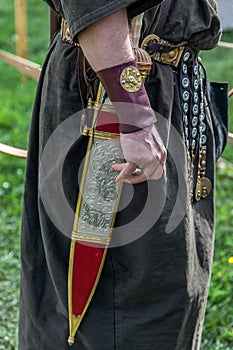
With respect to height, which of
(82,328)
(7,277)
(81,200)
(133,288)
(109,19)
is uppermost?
(109,19)

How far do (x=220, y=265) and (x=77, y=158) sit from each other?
149cm

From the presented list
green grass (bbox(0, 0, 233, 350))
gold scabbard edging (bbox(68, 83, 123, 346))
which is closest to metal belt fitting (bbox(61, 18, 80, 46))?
gold scabbard edging (bbox(68, 83, 123, 346))

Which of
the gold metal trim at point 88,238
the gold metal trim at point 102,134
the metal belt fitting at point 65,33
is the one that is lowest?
the gold metal trim at point 88,238

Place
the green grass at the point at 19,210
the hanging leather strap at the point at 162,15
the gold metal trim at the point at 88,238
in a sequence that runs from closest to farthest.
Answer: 1. the hanging leather strap at the point at 162,15
2. the gold metal trim at the point at 88,238
3. the green grass at the point at 19,210

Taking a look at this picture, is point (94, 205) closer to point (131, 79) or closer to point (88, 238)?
point (88, 238)

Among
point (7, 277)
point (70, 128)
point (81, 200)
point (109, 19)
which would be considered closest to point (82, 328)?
point (81, 200)

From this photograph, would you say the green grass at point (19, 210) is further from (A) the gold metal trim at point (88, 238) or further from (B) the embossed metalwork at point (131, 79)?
(B) the embossed metalwork at point (131, 79)

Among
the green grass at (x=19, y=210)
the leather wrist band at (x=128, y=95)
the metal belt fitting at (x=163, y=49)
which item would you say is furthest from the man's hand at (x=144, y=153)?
the green grass at (x=19, y=210)

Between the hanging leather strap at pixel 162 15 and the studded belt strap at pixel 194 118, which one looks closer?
the hanging leather strap at pixel 162 15

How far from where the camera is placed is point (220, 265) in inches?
120

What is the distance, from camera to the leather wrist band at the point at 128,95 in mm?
1452

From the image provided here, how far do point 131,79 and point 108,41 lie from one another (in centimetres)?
9

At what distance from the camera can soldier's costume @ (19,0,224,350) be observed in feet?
5.50

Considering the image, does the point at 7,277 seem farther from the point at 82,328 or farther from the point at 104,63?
the point at 104,63
